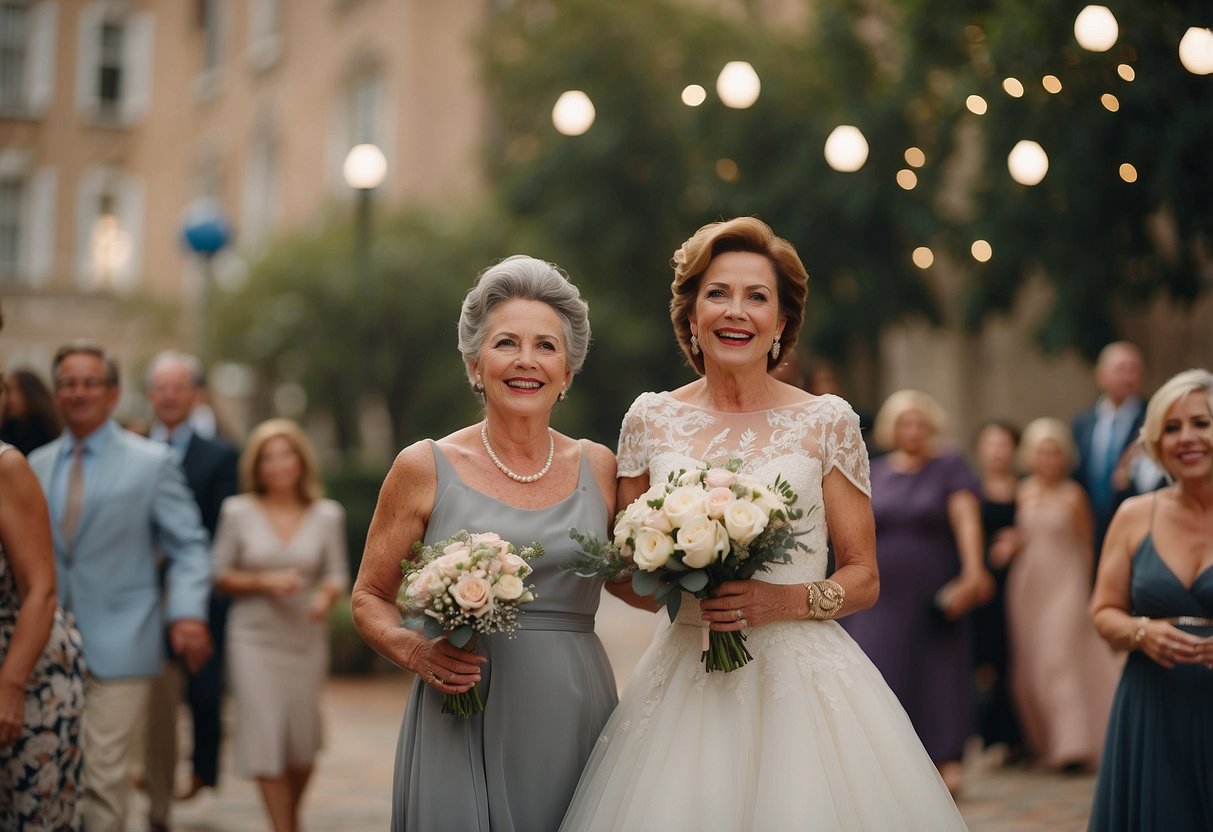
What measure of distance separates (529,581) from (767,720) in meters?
0.80

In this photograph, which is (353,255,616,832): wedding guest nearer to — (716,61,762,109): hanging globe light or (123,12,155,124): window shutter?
(716,61,762,109): hanging globe light

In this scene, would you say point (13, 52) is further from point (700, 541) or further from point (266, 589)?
point (700, 541)

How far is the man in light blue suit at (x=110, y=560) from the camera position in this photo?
6.53 meters

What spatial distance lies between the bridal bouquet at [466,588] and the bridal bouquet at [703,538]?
0.98ft

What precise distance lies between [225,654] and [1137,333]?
10247 mm

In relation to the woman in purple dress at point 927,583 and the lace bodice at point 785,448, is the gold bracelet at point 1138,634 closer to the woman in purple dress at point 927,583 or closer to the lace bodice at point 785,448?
the lace bodice at point 785,448

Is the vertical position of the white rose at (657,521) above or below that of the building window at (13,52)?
below

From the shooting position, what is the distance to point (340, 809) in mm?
8727

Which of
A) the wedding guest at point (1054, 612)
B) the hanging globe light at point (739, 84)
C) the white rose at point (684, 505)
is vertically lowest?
the wedding guest at point (1054, 612)

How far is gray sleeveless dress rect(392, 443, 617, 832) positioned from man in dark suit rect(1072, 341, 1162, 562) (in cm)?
570

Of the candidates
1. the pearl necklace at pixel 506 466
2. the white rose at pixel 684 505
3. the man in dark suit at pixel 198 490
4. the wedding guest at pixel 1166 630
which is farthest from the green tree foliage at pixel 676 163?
the white rose at pixel 684 505

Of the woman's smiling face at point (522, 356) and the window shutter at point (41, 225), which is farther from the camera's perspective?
the window shutter at point (41, 225)

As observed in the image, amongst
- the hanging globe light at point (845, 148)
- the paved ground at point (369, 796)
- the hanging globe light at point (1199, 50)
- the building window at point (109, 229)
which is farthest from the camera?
the building window at point (109, 229)

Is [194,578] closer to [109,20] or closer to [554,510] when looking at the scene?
[554,510]
